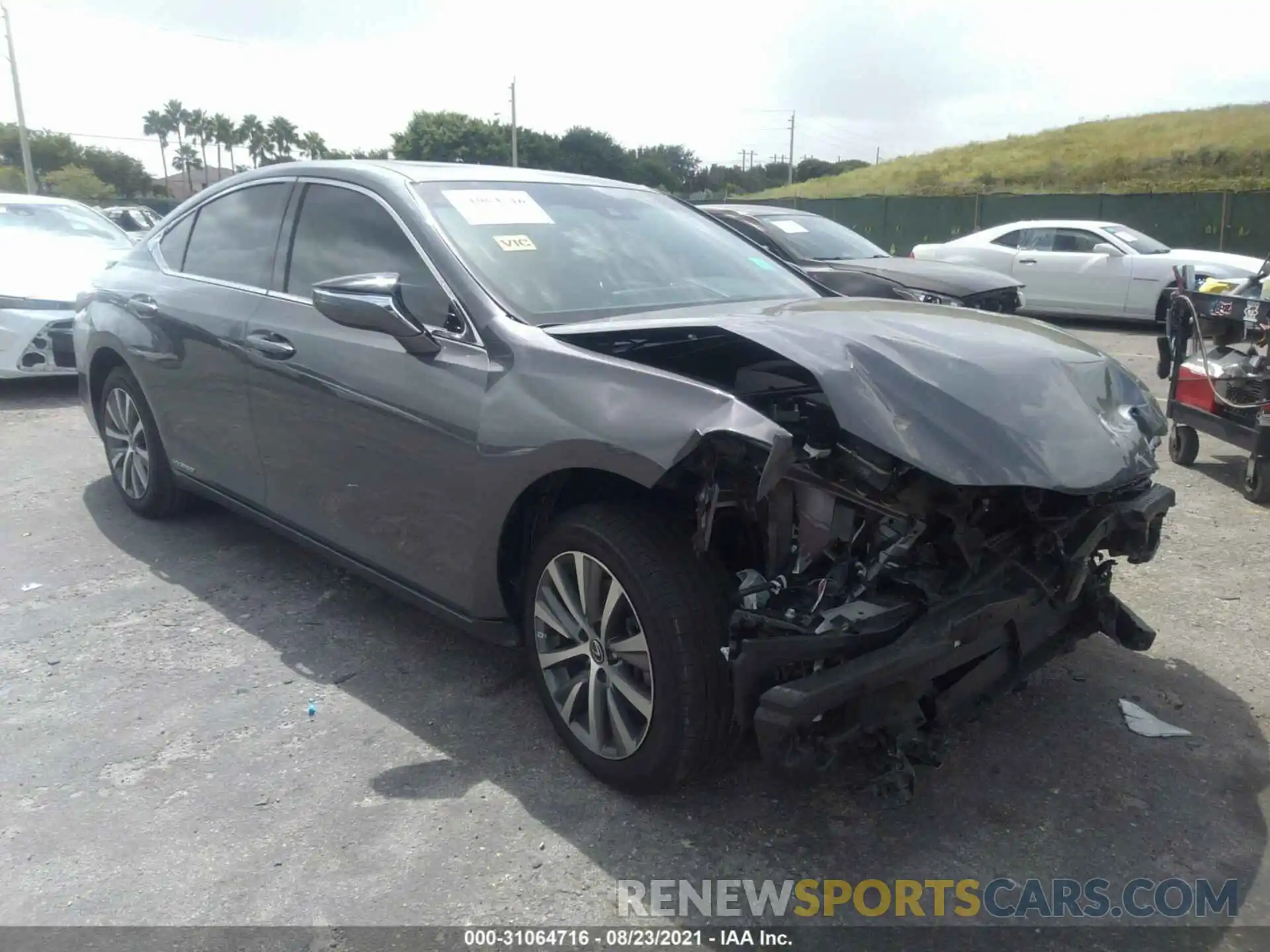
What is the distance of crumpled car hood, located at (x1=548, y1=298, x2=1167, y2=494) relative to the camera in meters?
2.46

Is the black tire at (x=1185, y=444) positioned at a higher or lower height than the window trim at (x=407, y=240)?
lower

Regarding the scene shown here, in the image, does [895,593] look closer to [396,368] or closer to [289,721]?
[396,368]

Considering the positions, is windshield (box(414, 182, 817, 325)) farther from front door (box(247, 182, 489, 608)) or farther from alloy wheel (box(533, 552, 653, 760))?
alloy wheel (box(533, 552, 653, 760))

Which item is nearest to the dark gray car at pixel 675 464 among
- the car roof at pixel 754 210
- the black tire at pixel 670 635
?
the black tire at pixel 670 635

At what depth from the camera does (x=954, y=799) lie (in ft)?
9.43

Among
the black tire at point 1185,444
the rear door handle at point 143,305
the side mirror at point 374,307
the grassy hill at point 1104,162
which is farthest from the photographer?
the grassy hill at point 1104,162

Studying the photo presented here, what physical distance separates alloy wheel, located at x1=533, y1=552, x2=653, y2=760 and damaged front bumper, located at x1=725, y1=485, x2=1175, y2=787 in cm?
35

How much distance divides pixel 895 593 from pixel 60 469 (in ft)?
18.7

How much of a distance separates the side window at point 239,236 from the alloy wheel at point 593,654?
203 cm

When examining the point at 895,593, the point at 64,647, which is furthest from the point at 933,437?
the point at 64,647

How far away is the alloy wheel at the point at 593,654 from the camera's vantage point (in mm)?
2721

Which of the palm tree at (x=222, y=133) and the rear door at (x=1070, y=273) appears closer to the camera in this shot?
the rear door at (x=1070, y=273)

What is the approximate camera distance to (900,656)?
2381 millimetres

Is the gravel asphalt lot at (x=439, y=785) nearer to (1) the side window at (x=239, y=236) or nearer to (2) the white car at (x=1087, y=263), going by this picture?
(1) the side window at (x=239, y=236)
